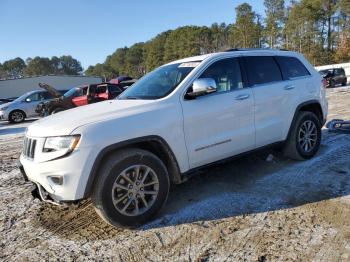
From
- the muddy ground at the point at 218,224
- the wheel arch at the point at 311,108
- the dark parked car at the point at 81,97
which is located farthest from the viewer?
the dark parked car at the point at 81,97

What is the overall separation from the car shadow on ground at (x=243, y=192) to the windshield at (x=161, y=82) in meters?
1.15

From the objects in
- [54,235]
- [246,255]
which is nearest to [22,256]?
[54,235]

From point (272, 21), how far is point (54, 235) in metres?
71.5

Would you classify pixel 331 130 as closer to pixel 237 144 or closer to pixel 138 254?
pixel 237 144

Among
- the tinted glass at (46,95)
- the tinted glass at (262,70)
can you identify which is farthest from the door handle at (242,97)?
the tinted glass at (46,95)

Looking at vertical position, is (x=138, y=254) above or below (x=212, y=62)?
below

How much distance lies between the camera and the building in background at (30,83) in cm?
5378

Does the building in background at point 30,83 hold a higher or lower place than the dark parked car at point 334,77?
higher

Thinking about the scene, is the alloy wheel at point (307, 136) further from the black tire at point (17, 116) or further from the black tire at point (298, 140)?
the black tire at point (17, 116)

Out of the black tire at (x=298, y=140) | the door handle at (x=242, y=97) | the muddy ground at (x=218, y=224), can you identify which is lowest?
the muddy ground at (x=218, y=224)

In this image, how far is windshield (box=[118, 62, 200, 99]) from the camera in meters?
4.58

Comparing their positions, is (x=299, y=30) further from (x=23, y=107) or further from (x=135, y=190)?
(x=135, y=190)

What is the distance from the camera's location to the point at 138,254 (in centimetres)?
355

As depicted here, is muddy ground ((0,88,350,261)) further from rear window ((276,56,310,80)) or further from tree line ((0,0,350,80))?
tree line ((0,0,350,80))
